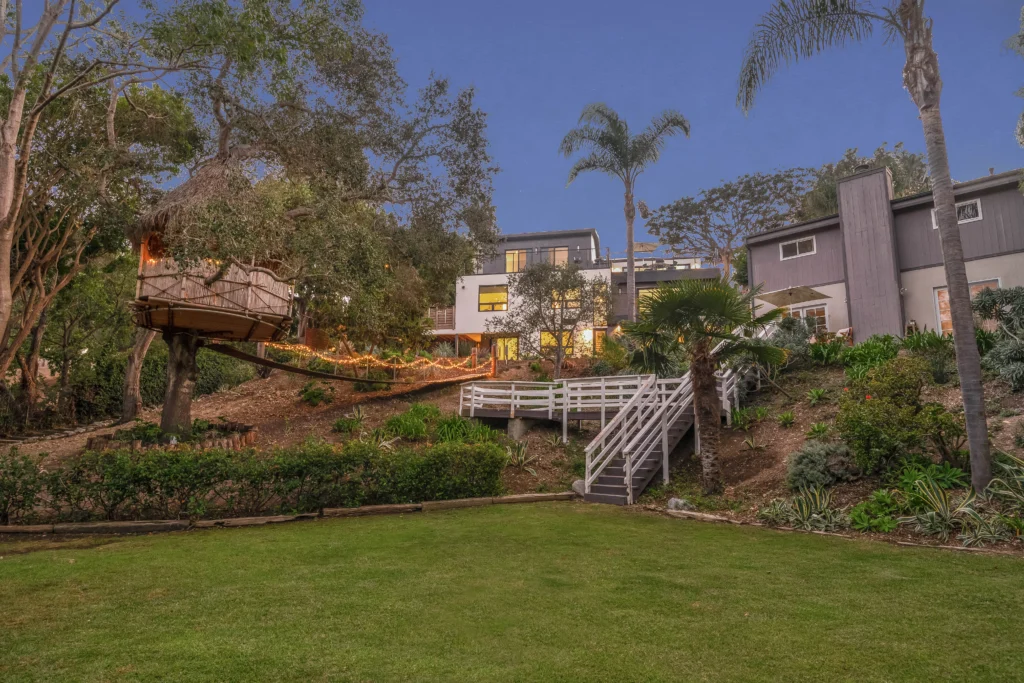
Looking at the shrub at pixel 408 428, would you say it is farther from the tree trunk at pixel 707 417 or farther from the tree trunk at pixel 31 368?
the tree trunk at pixel 31 368

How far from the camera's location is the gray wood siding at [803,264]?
76.6 feet

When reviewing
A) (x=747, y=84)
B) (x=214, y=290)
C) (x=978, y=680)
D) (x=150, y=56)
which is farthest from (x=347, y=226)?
(x=978, y=680)

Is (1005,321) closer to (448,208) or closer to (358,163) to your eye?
(448,208)

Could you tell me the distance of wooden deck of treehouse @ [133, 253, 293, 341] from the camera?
14484 millimetres

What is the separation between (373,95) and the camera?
19625 millimetres

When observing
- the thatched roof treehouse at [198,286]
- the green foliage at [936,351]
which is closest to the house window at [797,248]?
the green foliage at [936,351]

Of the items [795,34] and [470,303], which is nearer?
[795,34]

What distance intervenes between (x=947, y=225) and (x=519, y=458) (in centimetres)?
1016

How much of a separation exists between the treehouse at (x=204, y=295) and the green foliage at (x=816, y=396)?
13.3 metres

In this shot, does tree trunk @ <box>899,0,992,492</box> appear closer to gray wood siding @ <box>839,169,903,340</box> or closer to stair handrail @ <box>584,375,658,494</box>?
stair handrail @ <box>584,375,658,494</box>

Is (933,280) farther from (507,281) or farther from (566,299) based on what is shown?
(507,281)

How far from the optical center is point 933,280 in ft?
67.8

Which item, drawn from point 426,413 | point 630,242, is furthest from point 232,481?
point 630,242

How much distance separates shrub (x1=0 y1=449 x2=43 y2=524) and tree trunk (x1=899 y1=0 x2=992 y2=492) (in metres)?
14.7
